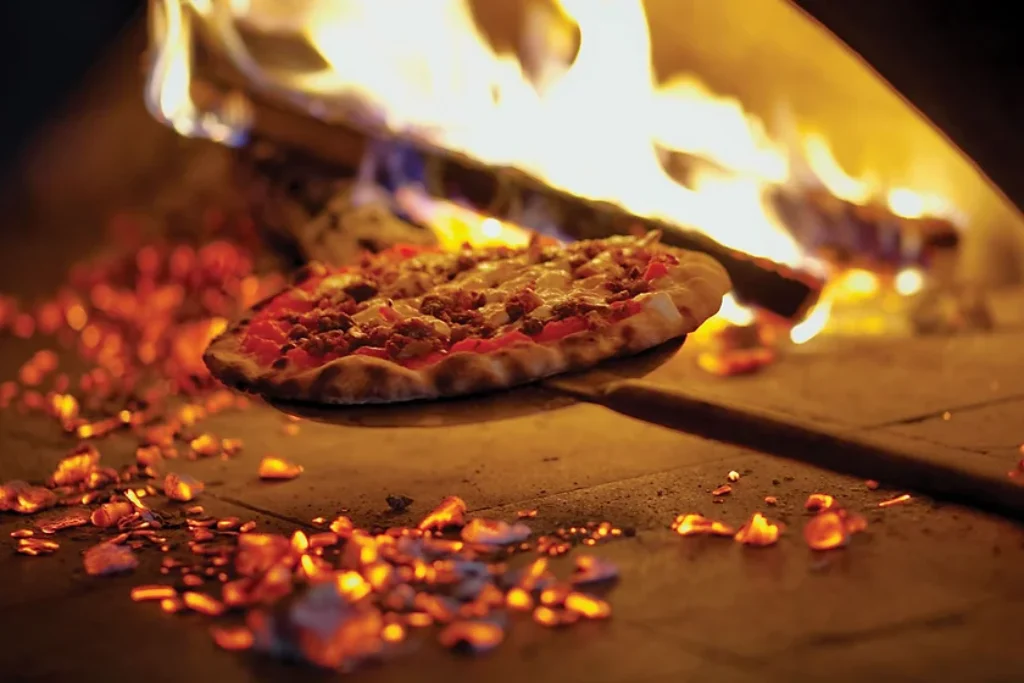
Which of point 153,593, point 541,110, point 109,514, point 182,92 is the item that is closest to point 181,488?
point 109,514

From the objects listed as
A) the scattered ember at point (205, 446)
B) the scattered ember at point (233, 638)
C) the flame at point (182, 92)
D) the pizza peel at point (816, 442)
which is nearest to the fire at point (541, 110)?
the flame at point (182, 92)

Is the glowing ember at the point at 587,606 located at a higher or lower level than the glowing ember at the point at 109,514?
higher

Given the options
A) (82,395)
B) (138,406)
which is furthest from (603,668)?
(82,395)

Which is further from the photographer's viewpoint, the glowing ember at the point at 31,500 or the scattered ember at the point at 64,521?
the glowing ember at the point at 31,500

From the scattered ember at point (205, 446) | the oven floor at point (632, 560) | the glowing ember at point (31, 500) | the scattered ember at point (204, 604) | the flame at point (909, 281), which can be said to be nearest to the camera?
the oven floor at point (632, 560)

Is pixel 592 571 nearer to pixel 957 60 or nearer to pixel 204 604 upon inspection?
pixel 204 604

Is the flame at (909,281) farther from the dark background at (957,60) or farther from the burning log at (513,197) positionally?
the dark background at (957,60)
